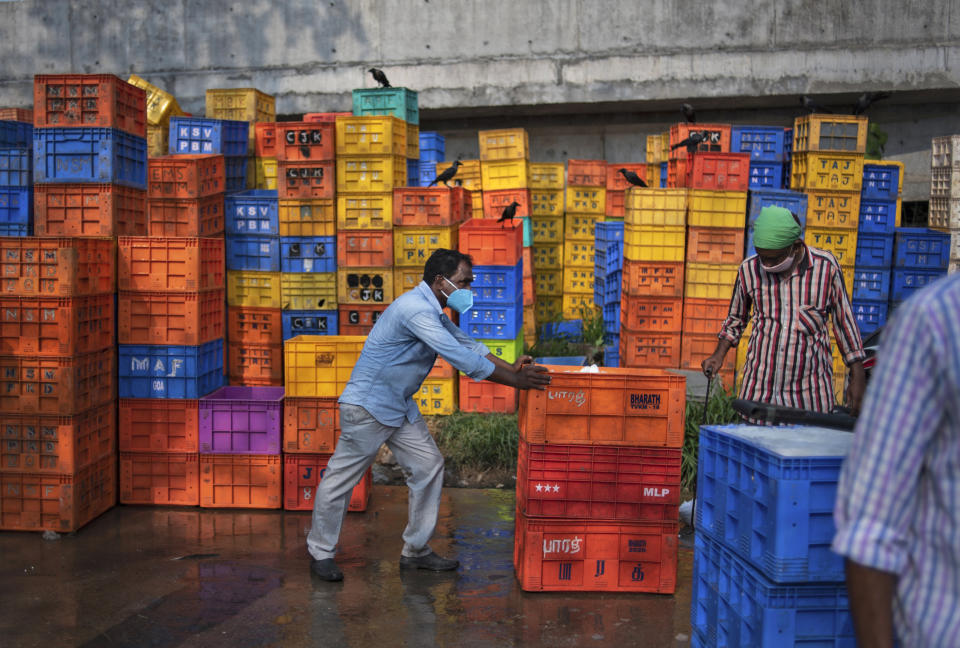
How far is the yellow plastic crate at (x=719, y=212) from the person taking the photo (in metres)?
9.05

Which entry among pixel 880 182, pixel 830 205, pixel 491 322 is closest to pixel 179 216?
pixel 491 322

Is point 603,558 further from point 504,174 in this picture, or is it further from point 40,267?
point 504,174

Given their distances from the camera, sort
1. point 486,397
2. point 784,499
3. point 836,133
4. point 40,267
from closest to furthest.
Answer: point 784,499 < point 40,267 < point 486,397 < point 836,133

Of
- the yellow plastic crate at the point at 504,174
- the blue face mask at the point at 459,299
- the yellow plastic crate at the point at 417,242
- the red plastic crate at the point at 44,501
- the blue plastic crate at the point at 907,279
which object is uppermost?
the yellow plastic crate at the point at 504,174

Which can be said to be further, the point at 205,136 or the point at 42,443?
the point at 205,136

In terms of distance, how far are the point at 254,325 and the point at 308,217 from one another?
4.41ft

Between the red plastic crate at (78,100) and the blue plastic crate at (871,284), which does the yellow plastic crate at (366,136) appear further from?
the blue plastic crate at (871,284)

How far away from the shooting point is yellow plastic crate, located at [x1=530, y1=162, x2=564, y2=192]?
45.1 feet

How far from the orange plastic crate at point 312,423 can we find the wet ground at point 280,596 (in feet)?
1.99

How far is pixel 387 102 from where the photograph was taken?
37.9ft

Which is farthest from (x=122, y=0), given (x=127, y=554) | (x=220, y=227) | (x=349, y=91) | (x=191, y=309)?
(x=127, y=554)

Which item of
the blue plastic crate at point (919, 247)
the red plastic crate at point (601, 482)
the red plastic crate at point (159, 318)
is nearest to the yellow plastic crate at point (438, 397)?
the red plastic crate at point (159, 318)

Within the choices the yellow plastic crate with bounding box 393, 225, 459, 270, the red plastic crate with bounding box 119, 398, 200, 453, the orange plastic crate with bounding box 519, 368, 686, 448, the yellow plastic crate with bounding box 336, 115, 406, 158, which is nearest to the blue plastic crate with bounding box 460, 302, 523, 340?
the yellow plastic crate with bounding box 393, 225, 459, 270

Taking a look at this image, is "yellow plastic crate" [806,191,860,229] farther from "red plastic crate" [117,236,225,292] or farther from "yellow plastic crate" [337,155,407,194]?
"red plastic crate" [117,236,225,292]
